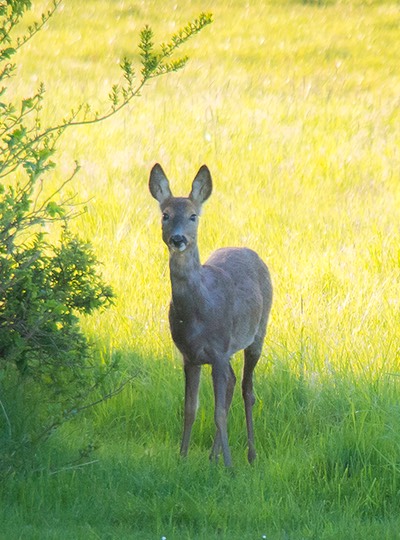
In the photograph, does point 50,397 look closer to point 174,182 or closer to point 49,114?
point 174,182

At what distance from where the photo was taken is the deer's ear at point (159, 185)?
299 inches

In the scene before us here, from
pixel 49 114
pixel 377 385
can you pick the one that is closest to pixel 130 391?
pixel 377 385

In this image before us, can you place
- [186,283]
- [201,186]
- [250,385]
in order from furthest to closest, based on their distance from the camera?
[250,385] → [201,186] → [186,283]

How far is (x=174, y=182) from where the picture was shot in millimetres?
12852

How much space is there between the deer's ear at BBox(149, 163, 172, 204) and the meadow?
54.8 inches

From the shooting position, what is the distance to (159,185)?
7.65 m

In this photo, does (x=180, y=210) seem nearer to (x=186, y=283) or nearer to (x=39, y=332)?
(x=186, y=283)

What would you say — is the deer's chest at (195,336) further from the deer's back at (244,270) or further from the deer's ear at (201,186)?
the deer's ear at (201,186)

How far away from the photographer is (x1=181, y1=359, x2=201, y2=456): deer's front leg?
7.60m

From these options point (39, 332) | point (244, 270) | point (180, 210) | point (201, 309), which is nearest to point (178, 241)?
point (180, 210)

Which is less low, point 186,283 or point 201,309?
point 186,283

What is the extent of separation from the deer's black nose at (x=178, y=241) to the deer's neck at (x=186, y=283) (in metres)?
0.22

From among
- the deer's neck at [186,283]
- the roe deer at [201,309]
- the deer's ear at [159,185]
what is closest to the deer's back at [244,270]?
the roe deer at [201,309]

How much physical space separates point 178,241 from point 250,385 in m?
1.48
